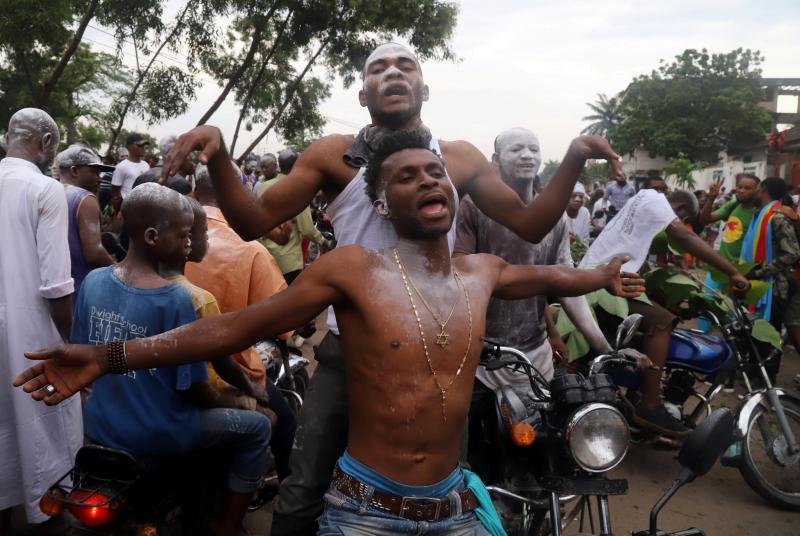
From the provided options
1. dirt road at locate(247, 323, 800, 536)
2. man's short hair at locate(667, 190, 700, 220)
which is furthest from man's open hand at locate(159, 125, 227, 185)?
man's short hair at locate(667, 190, 700, 220)

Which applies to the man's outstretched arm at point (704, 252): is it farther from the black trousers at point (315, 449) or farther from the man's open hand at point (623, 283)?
the black trousers at point (315, 449)

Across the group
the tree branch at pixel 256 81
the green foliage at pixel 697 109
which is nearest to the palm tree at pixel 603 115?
the green foliage at pixel 697 109

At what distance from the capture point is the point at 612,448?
2322 mm

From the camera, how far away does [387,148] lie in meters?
2.21

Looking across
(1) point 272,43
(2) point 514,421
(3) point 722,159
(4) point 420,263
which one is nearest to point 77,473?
(4) point 420,263

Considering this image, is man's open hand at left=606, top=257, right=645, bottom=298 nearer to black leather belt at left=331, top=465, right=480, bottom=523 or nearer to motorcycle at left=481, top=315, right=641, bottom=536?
motorcycle at left=481, top=315, right=641, bottom=536

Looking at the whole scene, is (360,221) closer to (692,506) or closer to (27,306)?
(27,306)

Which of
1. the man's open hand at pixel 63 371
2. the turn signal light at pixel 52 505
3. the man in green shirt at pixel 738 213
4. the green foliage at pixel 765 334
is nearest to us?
the man's open hand at pixel 63 371

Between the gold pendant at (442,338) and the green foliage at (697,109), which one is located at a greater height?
the green foliage at (697,109)

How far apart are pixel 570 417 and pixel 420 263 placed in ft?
2.53

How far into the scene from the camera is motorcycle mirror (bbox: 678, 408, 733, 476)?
218 centimetres

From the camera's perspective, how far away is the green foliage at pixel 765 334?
4.60m

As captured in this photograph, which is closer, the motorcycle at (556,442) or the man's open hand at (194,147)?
the man's open hand at (194,147)

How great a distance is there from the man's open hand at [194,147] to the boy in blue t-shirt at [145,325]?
0.48 metres
